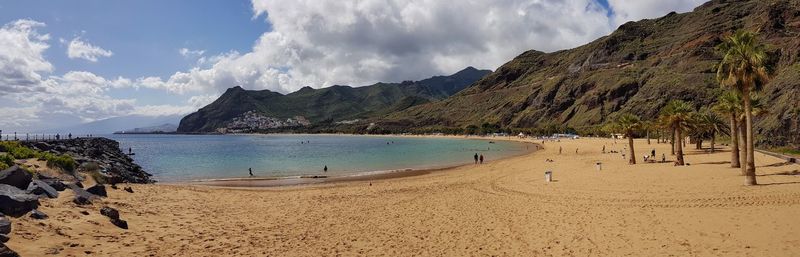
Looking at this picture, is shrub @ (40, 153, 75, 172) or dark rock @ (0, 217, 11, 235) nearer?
dark rock @ (0, 217, 11, 235)

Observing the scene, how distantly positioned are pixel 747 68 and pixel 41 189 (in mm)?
31057

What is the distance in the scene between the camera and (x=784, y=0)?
533 ft

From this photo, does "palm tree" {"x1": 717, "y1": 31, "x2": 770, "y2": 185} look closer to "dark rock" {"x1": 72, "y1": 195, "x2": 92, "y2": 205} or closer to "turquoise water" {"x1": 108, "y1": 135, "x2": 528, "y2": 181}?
"dark rock" {"x1": 72, "y1": 195, "x2": 92, "y2": 205}

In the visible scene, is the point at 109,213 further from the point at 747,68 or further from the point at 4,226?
the point at 747,68

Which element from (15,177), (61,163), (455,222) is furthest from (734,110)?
(61,163)

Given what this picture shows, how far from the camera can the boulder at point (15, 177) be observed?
14.5 metres

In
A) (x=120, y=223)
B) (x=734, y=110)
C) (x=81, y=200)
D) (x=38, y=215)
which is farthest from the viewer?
(x=734, y=110)

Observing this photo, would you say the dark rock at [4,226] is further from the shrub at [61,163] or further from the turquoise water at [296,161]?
the turquoise water at [296,161]

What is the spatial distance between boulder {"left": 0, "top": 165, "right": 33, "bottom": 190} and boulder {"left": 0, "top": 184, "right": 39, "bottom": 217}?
1.07 meters

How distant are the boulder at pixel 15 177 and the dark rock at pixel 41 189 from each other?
197 millimetres

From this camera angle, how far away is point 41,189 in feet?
51.1

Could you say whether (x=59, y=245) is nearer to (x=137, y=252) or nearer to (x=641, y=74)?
(x=137, y=252)

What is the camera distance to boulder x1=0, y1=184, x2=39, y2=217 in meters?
12.4

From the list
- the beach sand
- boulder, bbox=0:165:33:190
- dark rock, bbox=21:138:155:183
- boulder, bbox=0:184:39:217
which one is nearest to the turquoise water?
dark rock, bbox=21:138:155:183
